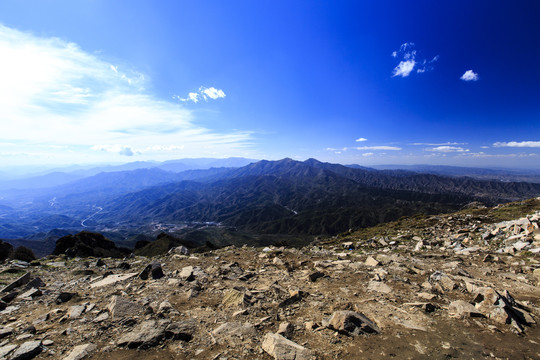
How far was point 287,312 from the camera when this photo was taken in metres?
7.33

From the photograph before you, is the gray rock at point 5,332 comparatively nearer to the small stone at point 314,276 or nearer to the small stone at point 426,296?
the small stone at point 314,276

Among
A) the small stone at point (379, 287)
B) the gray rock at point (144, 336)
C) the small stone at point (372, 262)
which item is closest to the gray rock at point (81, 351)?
the gray rock at point (144, 336)

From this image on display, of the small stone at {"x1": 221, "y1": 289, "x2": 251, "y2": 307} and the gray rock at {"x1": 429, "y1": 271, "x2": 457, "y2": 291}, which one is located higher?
the gray rock at {"x1": 429, "y1": 271, "x2": 457, "y2": 291}

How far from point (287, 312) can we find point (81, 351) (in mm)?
5579

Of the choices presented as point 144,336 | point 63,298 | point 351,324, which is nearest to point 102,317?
point 144,336

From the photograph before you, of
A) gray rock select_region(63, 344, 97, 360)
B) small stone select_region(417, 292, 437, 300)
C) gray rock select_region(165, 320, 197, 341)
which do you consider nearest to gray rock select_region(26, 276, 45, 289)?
gray rock select_region(63, 344, 97, 360)

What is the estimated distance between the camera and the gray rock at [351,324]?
6.10 meters

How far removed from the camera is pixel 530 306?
7.16 meters

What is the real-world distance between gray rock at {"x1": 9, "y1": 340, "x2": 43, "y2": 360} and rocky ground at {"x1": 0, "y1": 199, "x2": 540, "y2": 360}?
0.02 metres

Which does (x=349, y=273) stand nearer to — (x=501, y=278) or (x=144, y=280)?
(x=501, y=278)

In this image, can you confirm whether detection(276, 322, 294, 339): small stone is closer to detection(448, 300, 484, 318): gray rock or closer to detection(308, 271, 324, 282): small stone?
detection(308, 271, 324, 282): small stone

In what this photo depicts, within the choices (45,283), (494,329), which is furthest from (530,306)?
(45,283)

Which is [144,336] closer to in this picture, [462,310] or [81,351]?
[81,351]

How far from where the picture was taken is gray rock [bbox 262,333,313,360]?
5.15 m
